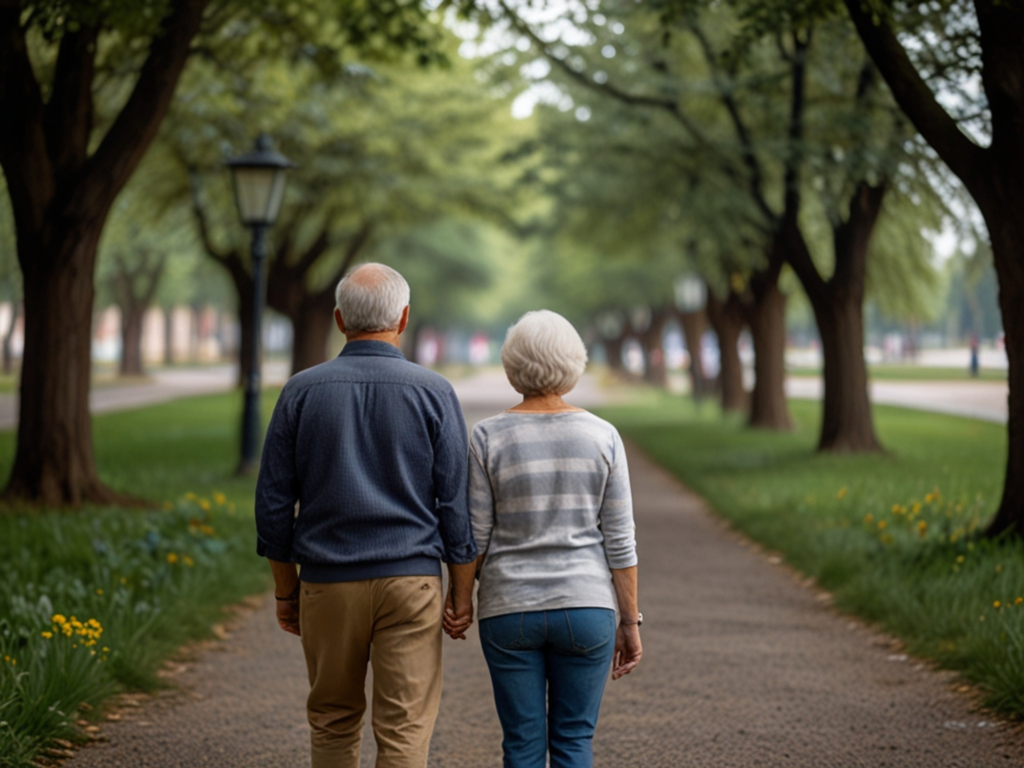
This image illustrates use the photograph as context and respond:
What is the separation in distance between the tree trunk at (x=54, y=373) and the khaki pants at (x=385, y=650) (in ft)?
22.8

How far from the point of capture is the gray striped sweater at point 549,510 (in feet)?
10.6

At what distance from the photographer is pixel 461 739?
4926 mm

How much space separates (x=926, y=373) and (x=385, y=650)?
→ 1318cm

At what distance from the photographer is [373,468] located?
3.30 meters

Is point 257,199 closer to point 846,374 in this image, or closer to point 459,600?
point 846,374

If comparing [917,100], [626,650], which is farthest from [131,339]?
[626,650]

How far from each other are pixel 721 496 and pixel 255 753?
8734 mm

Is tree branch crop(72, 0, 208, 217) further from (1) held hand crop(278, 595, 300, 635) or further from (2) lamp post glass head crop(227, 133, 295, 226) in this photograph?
(1) held hand crop(278, 595, 300, 635)

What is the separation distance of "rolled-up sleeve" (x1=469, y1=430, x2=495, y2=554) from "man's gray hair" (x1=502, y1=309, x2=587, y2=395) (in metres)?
0.19

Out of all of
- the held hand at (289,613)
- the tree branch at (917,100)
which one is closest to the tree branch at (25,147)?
the tree branch at (917,100)

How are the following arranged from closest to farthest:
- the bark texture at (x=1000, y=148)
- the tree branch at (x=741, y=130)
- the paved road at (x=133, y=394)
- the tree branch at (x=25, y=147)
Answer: the bark texture at (x=1000, y=148), the tree branch at (x=25, y=147), the tree branch at (x=741, y=130), the paved road at (x=133, y=394)

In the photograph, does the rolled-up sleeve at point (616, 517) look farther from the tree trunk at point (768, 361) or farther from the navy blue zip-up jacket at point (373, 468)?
the tree trunk at point (768, 361)

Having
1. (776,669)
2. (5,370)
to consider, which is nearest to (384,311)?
(776,669)

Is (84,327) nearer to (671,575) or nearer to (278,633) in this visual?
(278,633)
